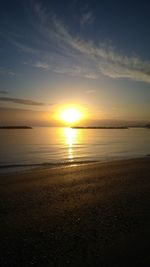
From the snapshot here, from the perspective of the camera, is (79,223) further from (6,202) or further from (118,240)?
(6,202)

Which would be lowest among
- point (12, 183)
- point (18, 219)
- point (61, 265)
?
point (61, 265)

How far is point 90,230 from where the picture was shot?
862cm

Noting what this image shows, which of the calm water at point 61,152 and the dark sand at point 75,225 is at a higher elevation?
the calm water at point 61,152

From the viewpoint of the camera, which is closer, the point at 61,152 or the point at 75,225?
the point at 75,225

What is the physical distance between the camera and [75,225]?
911cm

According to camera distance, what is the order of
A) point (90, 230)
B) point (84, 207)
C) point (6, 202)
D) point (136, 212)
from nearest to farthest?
point (90, 230) → point (136, 212) → point (84, 207) → point (6, 202)

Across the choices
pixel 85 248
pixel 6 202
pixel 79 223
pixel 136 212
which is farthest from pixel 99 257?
pixel 6 202

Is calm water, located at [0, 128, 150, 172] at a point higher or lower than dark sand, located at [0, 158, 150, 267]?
higher

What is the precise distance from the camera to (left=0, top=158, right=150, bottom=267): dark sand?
273 inches

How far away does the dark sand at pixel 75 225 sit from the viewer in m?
6.95

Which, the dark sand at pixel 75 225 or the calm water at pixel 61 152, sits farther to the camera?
the calm water at pixel 61 152

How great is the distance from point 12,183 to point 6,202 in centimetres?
492

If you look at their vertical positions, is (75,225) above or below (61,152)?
below

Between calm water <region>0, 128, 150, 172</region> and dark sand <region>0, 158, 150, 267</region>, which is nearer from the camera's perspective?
dark sand <region>0, 158, 150, 267</region>
